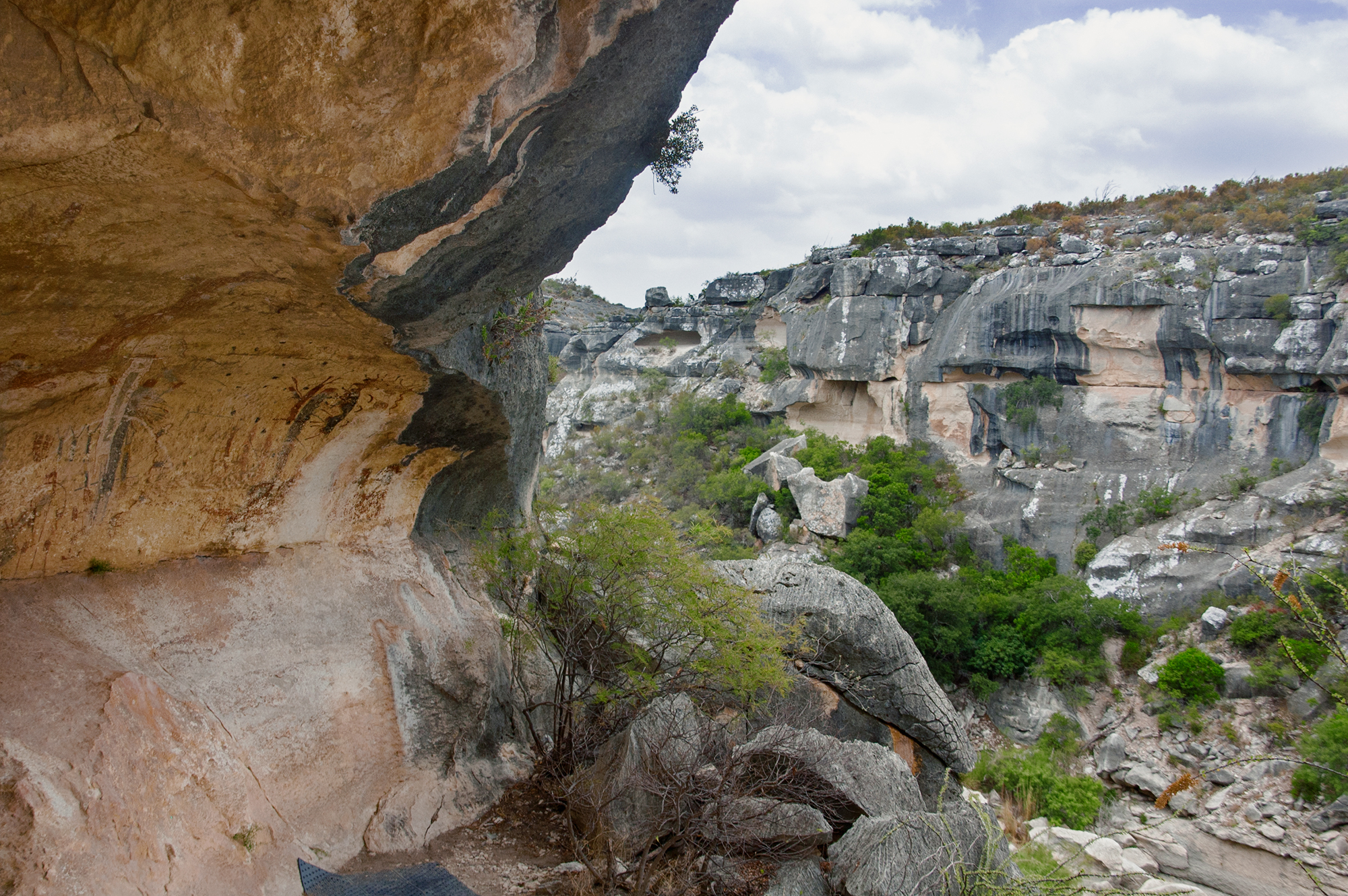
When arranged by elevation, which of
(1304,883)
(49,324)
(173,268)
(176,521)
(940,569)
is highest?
(173,268)

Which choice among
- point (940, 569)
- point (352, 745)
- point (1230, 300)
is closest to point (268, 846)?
point (352, 745)

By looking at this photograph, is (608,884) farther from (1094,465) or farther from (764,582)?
(1094,465)

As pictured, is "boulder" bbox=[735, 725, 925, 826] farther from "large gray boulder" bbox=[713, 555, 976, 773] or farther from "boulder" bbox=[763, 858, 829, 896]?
"large gray boulder" bbox=[713, 555, 976, 773]

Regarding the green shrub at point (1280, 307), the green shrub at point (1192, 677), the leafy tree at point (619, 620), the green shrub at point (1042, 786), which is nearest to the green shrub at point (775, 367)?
the green shrub at point (1280, 307)

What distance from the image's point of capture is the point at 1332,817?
1050 cm

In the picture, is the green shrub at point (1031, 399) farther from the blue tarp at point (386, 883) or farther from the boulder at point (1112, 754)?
the blue tarp at point (386, 883)

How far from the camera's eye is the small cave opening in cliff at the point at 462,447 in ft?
18.5

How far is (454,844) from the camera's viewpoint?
533 cm

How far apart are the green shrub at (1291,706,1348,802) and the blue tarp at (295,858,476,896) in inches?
494

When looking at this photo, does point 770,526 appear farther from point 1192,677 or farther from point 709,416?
point 1192,677

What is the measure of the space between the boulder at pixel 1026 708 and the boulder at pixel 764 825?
1302 cm

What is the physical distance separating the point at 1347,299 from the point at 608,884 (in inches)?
925

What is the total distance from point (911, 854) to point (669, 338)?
1227 inches

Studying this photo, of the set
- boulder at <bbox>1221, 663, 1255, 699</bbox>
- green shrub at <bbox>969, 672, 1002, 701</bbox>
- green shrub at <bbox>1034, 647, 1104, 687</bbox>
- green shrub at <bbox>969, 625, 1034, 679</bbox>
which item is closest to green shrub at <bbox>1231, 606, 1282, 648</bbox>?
boulder at <bbox>1221, 663, 1255, 699</bbox>
